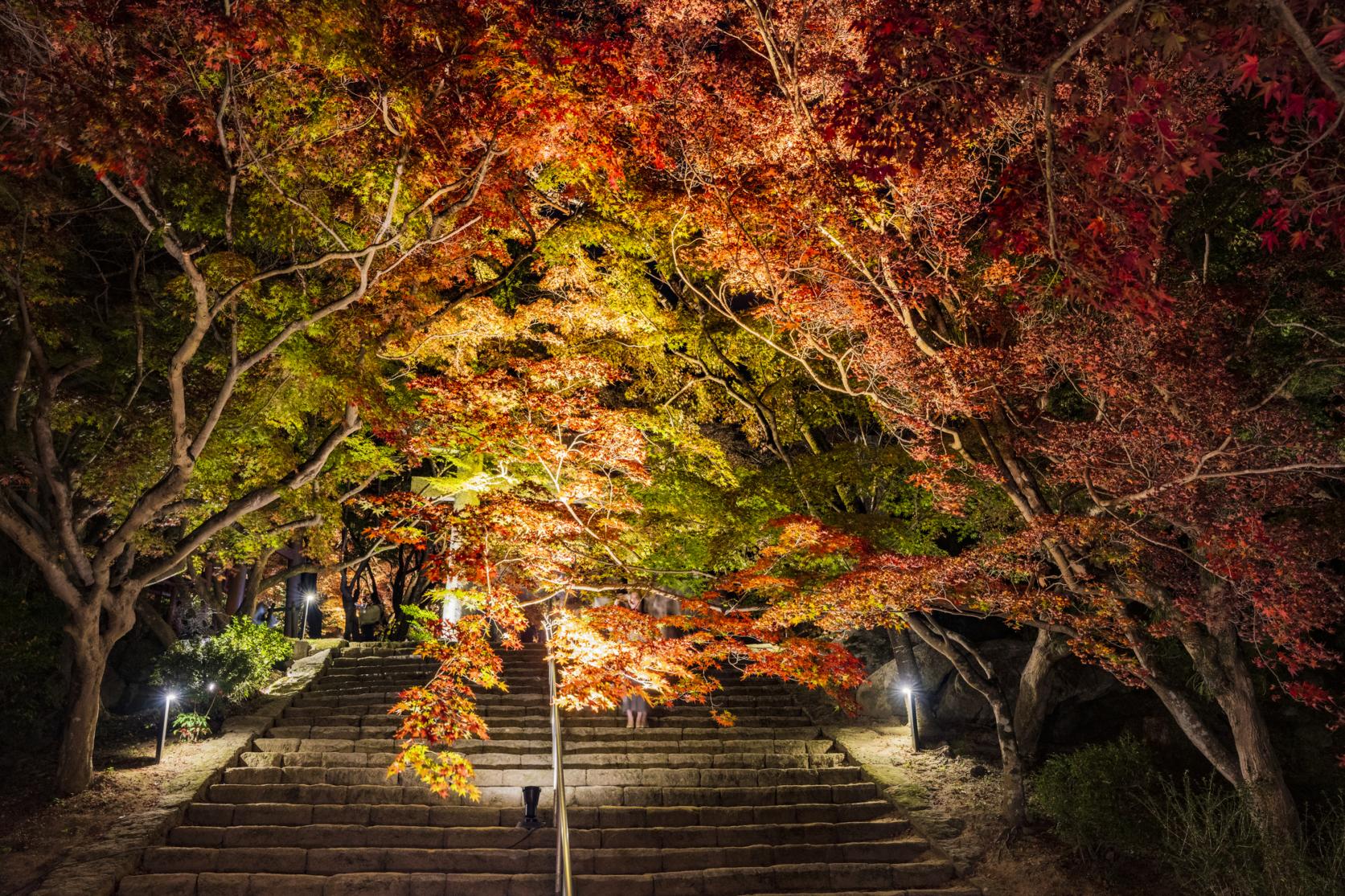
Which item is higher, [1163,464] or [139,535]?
[139,535]

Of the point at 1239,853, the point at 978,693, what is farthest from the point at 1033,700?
the point at 1239,853

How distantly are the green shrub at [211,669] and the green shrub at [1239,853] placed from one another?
1350 centimetres

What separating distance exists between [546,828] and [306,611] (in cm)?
1922

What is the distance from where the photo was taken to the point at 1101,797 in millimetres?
9156

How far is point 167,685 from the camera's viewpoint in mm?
13016

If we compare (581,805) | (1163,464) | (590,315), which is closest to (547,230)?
(590,315)

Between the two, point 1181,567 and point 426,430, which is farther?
point 426,430

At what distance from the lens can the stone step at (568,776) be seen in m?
10.3

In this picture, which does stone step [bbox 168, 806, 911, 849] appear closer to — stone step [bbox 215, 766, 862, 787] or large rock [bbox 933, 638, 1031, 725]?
stone step [bbox 215, 766, 862, 787]

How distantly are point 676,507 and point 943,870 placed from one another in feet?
19.3

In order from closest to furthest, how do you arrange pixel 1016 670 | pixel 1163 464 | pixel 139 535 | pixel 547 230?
pixel 1163 464
pixel 139 535
pixel 1016 670
pixel 547 230

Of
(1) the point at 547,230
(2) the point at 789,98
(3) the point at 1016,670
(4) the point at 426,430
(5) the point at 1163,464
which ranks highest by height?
(1) the point at 547,230

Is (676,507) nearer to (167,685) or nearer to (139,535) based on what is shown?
(139,535)

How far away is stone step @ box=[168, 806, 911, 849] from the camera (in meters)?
9.15
